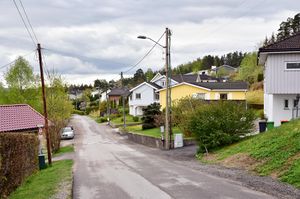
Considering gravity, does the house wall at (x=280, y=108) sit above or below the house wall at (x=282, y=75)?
A: below

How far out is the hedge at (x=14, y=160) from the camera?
1322 cm

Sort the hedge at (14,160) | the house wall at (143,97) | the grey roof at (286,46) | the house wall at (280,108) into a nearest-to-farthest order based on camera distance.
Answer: the hedge at (14,160)
the grey roof at (286,46)
the house wall at (280,108)
the house wall at (143,97)

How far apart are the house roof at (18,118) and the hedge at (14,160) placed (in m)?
11.9

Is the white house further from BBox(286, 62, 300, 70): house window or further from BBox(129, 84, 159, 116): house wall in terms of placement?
BBox(129, 84, 159, 116): house wall

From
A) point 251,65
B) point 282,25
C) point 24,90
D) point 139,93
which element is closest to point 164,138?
point 24,90

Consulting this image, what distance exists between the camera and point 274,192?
12336 millimetres

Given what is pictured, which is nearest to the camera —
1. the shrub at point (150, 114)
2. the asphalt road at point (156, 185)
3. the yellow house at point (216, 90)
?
the asphalt road at point (156, 185)

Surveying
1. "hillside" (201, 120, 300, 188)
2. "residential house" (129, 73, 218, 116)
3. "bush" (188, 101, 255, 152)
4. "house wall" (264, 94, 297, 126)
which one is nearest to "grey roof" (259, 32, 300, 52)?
"house wall" (264, 94, 297, 126)

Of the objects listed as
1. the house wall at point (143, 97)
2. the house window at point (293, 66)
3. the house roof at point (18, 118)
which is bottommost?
the house roof at point (18, 118)

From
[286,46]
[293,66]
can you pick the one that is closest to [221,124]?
[293,66]

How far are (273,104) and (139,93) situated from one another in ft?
160

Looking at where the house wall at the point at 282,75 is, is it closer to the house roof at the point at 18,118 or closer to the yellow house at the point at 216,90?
the house roof at the point at 18,118

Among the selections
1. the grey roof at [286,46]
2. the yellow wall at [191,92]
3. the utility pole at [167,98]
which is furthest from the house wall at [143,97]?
the grey roof at [286,46]

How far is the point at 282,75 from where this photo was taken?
28.9 metres
